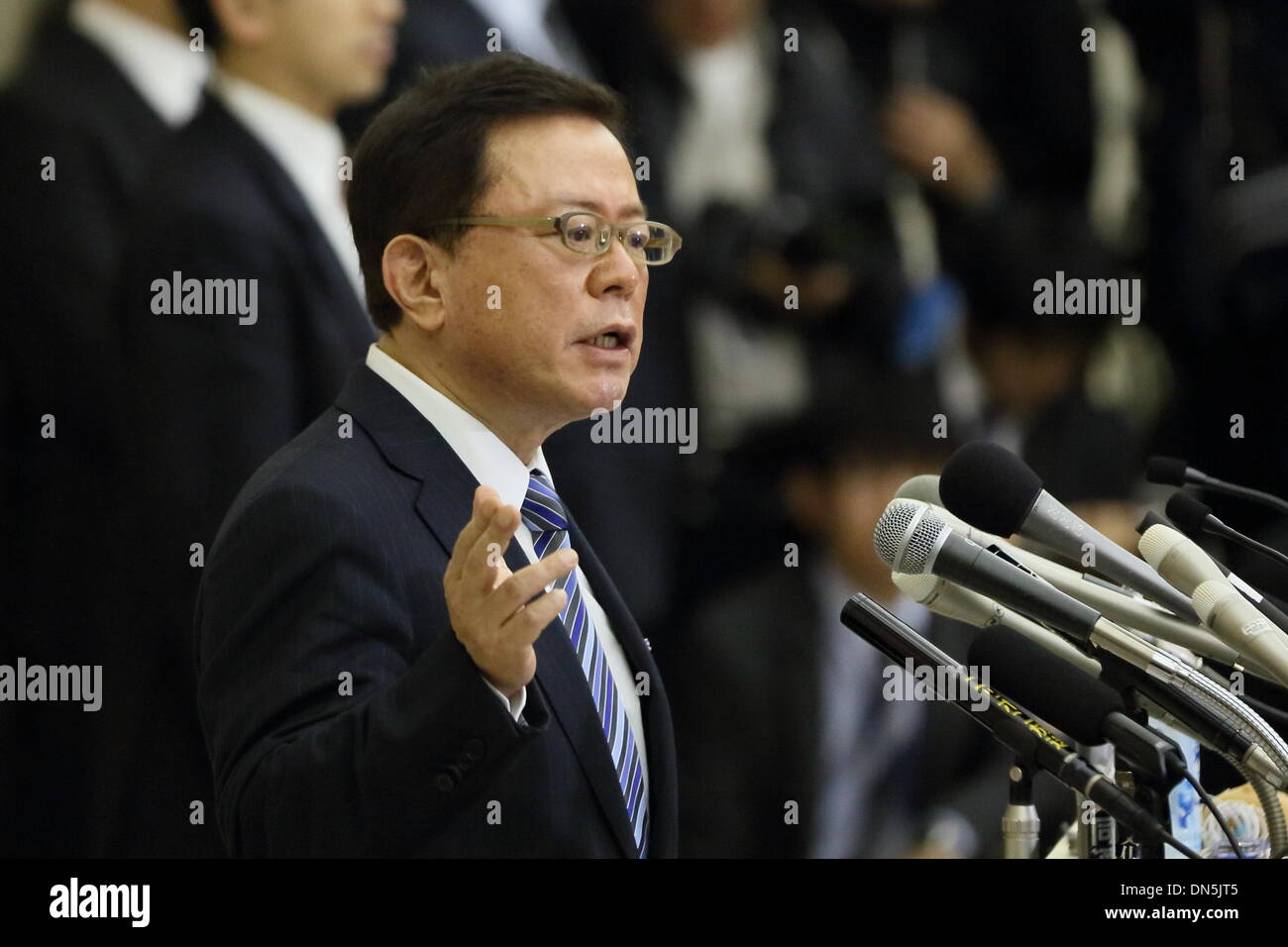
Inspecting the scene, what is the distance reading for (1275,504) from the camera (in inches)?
70.2

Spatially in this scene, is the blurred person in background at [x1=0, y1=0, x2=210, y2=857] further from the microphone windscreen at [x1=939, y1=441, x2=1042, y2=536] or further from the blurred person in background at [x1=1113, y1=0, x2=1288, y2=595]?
the blurred person in background at [x1=1113, y1=0, x2=1288, y2=595]

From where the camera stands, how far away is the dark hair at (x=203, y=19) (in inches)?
123

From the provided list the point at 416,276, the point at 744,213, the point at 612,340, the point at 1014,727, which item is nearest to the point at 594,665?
the point at 612,340

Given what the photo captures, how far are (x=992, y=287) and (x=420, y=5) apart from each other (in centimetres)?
134

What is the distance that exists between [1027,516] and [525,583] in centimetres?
51

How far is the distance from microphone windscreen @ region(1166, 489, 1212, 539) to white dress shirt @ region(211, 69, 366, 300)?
1729 mm

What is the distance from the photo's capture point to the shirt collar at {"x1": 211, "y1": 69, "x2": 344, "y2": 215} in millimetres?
3154

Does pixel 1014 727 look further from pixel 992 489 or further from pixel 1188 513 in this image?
pixel 1188 513

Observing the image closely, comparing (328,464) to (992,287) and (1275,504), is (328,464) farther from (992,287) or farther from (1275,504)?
(992,287)

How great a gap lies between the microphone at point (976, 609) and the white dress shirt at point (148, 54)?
2007 mm

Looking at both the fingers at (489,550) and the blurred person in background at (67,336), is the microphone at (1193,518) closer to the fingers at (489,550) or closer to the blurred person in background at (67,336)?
the fingers at (489,550)

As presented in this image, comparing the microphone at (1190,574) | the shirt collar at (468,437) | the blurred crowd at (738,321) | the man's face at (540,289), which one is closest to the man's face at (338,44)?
the blurred crowd at (738,321)

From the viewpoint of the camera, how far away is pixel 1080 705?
1.40m
